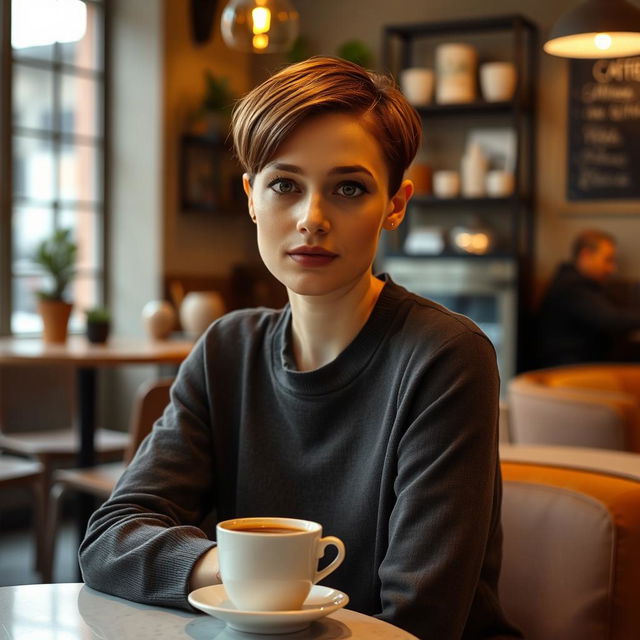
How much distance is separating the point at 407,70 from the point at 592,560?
15.7 feet

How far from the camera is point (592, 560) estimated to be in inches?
55.4

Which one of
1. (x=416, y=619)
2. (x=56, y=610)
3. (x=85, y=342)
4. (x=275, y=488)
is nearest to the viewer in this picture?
(x=56, y=610)

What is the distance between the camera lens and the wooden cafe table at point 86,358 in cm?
323

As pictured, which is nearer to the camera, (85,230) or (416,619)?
(416,619)

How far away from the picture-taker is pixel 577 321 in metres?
5.30

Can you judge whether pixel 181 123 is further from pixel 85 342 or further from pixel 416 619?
pixel 416 619

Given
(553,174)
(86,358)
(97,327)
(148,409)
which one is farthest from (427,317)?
(553,174)

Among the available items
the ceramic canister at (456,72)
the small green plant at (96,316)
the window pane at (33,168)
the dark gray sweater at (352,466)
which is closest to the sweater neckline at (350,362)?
the dark gray sweater at (352,466)

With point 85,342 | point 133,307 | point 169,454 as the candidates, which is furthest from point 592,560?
point 133,307

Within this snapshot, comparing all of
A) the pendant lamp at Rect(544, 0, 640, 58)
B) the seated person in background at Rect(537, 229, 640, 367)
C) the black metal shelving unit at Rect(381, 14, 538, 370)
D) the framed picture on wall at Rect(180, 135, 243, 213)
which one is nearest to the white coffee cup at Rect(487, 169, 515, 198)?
the black metal shelving unit at Rect(381, 14, 538, 370)

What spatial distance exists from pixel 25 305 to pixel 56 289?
3.97 ft

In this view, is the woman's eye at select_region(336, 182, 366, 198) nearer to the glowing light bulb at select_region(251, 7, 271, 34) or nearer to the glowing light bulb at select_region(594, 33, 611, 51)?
the glowing light bulb at select_region(594, 33, 611, 51)

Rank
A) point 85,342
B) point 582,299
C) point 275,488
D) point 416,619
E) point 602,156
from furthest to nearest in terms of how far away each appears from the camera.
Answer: point 602,156 < point 582,299 < point 85,342 < point 275,488 < point 416,619

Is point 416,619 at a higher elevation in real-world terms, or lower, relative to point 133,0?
lower
